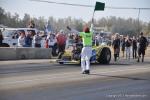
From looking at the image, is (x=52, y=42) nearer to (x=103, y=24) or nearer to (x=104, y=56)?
(x=104, y=56)

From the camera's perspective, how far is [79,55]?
68.8 ft

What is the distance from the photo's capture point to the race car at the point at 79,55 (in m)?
21.2

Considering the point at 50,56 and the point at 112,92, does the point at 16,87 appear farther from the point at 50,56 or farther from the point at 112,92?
the point at 50,56

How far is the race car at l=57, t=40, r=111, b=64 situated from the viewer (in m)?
21.2

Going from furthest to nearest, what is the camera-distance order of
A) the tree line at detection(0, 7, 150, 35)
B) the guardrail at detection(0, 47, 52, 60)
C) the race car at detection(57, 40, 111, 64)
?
1. the tree line at detection(0, 7, 150, 35)
2. the guardrail at detection(0, 47, 52, 60)
3. the race car at detection(57, 40, 111, 64)

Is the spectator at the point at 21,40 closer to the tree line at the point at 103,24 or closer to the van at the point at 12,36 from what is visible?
the van at the point at 12,36

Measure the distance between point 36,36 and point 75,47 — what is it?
25.3ft

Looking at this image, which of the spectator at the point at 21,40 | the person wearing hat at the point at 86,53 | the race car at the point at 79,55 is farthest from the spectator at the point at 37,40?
the person wearing hat at the point at 86,53

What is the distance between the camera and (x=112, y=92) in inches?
475

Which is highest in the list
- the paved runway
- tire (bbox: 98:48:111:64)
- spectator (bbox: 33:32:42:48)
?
spectator (bbox: 33:32:42:48)

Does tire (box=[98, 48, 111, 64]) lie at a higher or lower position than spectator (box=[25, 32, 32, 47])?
lower

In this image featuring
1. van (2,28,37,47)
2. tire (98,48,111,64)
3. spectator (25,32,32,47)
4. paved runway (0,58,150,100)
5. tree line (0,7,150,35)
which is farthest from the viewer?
tree line (0,7,150,35)

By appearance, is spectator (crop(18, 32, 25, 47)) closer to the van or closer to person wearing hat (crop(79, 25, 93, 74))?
the van

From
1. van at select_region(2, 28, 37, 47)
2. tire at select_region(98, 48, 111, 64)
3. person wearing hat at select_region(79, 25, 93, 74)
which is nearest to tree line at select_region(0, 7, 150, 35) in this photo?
van at select_region(2, 28, 37, 47)
